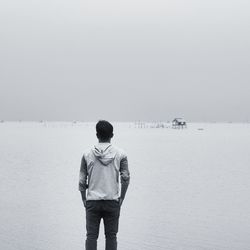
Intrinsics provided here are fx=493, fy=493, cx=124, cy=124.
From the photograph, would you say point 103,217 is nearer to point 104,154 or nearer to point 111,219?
point 111,219

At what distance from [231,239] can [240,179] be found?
15810 mm

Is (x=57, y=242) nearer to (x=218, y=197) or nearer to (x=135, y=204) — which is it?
(x=135, y=204)

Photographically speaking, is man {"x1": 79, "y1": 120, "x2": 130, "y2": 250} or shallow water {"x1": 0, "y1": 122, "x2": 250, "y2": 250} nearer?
man {"x1": 79, "y1": 120, "x2": 130, "y2": 250}

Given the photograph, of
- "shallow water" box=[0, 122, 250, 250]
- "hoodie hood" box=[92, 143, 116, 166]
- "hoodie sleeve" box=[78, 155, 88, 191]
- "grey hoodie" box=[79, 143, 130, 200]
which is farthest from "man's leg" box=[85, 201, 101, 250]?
"shallow water" box=[0, 122, 250, 250]

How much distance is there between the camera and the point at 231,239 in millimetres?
10719

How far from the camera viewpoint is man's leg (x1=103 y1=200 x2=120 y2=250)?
607 cm

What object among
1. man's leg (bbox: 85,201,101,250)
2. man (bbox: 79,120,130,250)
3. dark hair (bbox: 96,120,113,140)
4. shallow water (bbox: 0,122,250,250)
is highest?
dark hair (bbox: 96,120,113,140)

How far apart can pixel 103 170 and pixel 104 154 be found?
200 millimetres

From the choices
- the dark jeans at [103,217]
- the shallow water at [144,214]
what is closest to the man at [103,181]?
the dark jeans at [103,217]

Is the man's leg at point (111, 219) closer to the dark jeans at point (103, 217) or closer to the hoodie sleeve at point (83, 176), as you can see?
the dark jeans at point (103, 217)

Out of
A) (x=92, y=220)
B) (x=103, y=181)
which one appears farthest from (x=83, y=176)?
(x=92, y=220)

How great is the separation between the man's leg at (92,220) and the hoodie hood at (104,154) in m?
0.52

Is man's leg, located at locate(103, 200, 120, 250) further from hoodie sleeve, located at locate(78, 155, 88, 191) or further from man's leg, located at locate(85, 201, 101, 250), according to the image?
hoodie sleeve, located at locate(78, 155, 88, 191)

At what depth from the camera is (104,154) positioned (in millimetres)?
6055
